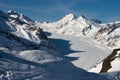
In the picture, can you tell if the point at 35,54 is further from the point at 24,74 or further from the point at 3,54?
the point at 24,74

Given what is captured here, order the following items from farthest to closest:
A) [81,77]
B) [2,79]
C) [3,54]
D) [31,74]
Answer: [3,54], [81,77], [31,74], [2,79]

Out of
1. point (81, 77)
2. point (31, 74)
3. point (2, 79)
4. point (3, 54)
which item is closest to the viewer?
point (2, 79)

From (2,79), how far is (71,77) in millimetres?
4286

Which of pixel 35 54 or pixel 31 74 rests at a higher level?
pixel 35 54

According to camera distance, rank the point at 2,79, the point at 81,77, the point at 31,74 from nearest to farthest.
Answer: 1. the point at 2,79
2. the point at 31,74
3. the point at 81,77

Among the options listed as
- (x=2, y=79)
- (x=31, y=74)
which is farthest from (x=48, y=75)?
(x=2, y=79)

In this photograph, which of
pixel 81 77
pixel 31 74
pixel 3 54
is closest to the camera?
pixel 31 74

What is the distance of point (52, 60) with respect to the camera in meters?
23.2

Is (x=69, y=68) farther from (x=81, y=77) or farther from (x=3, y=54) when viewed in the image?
(x=3, y=54)

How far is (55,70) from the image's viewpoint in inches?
873

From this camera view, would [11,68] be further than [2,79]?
Yes

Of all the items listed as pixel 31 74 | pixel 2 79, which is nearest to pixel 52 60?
pixel 31 74

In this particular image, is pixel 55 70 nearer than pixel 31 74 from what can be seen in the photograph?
No

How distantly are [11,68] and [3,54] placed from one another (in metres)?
3.38
